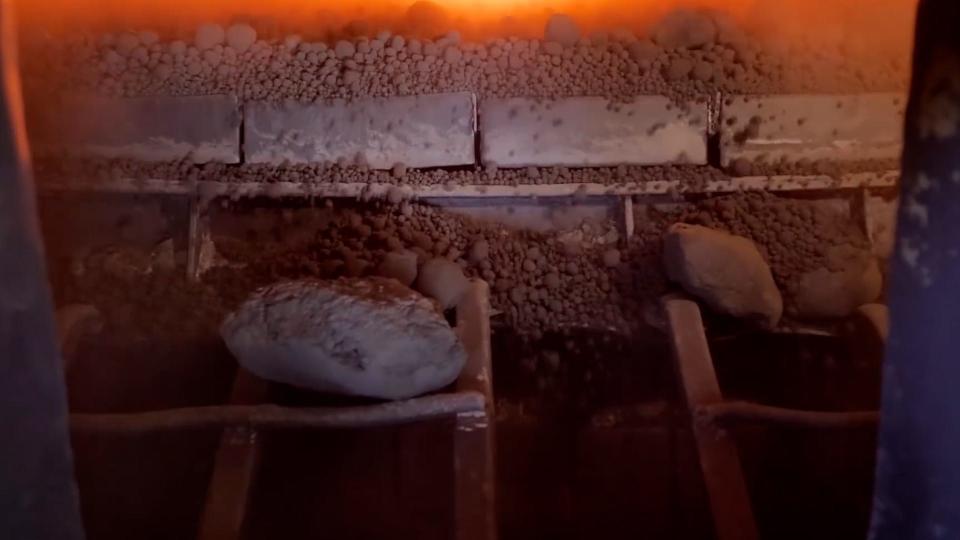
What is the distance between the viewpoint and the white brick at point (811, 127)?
2.60m

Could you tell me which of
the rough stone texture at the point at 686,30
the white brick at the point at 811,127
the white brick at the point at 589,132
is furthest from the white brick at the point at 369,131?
the white brick at the point at 811,127

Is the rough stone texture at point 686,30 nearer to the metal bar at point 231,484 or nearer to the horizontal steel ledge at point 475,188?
the horizontal steel ledge at point 475,188

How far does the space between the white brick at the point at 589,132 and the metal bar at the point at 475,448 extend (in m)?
0.50

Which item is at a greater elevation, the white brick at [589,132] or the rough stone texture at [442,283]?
the white brick at [589,132]

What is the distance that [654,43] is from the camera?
8.63 feet

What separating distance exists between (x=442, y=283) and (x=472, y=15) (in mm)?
755

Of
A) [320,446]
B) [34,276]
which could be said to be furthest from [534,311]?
[34,276]

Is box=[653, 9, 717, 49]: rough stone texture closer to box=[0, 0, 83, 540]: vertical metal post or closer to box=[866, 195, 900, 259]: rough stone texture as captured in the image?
box=[866, 195, 900, 259]: rough stone texture

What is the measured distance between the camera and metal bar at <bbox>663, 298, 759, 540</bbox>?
1801mm

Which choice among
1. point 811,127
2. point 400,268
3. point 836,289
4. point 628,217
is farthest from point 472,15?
point 836,289

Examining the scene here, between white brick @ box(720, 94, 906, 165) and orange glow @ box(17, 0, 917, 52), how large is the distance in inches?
6.4

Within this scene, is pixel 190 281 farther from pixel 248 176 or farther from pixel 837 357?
pixel 837 357

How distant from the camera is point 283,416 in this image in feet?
6.30

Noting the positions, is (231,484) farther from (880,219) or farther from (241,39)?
(880,219)
